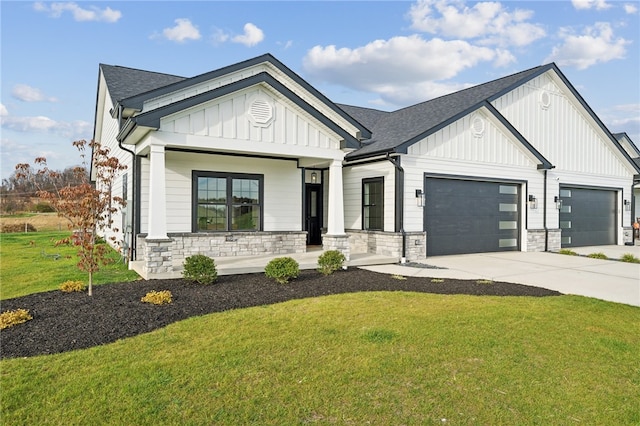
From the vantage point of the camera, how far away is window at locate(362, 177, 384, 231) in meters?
12.1

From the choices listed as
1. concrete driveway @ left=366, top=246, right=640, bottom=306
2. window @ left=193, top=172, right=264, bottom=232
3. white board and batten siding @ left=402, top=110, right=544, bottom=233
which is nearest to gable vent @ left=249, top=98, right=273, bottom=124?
→ window @ left=193, top=172, right=264, bottom=232

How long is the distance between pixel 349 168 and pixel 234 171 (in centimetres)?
421

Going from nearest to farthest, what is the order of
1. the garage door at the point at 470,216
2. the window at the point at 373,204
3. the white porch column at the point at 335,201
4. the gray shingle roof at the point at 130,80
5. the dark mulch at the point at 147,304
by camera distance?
the dark mulch at the point at 147,304, the white porch column at the point at 335,201, the gray shingle roof at the point at 130,80, the window at the point at 373,204, the garage door at the point at 470,216

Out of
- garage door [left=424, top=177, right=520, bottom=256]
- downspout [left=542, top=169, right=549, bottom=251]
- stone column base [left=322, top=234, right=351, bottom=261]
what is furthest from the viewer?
downspout [left=542, top=169, right=549, bottom=251]

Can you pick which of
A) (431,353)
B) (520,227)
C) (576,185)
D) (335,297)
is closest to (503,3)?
(520,227)

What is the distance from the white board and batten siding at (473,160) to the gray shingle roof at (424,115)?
1.07 feet

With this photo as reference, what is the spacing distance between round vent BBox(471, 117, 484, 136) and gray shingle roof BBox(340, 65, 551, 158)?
490mm

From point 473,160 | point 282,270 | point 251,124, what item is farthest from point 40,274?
point 473,160

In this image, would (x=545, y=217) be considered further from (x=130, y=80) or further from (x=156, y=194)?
(x=130, y=80)

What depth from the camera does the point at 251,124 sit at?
9.00 m

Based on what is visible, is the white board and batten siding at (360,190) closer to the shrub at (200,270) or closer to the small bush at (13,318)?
the shrub at (200,270)

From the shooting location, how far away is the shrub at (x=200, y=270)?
7.31m

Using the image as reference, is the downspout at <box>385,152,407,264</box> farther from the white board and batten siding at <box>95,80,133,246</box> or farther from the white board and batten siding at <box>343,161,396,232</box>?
the white board and batten siding at <box>95,80,133,246</box>

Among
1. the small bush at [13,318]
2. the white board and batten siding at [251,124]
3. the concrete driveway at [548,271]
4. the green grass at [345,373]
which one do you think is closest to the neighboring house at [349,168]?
the white board and batten siding at [251,124]
